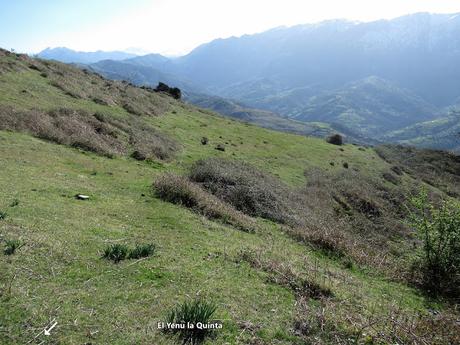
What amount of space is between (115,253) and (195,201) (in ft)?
31.6

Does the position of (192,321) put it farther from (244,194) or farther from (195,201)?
(244,194)

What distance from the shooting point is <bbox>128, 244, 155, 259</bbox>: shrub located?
1234 cm

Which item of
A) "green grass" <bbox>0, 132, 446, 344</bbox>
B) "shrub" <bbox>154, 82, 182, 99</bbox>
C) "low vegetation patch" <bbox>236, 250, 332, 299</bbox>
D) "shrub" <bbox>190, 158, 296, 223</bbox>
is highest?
"shrub" <bbox>154, 82, 182, 99</bbox>

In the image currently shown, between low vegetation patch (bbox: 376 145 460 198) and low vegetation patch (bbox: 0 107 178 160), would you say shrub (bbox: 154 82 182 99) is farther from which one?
low vegetation patch (bbox: 0 107 178 160)

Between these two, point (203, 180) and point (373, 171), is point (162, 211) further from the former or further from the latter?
point (373, 171)

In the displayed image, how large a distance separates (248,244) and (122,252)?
20.5 feet

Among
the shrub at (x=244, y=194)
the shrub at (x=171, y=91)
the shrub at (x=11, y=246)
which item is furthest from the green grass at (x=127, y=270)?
the shrub at (x=171, y=91)

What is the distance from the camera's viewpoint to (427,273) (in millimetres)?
16328

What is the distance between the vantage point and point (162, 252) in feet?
43.9

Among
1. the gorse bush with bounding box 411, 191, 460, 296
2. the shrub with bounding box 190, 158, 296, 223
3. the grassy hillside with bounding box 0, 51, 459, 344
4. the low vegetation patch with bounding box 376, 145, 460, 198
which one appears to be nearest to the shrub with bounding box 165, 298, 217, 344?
the grassy hillside with bounding box 0, 51, 459, 344

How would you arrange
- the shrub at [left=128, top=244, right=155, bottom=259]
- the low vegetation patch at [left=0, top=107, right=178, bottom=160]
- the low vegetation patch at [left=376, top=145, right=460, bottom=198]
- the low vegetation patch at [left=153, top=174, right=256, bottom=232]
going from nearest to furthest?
the shrub at [left=128, top=244, right=155, bottom=259] → the low vegetation patch at [left=153, top=174, right=256, bottom=232] → the low vegetation patch at [left=0, top=107, right=178, bottom=160] → the low vegetation patch at [left=376, top=145, right=460, bottom=198]

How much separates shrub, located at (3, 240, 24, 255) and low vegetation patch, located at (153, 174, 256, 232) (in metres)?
10.2

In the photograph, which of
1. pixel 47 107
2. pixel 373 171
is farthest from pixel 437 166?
pixel 47 107

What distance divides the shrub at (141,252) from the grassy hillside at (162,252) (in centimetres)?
56
